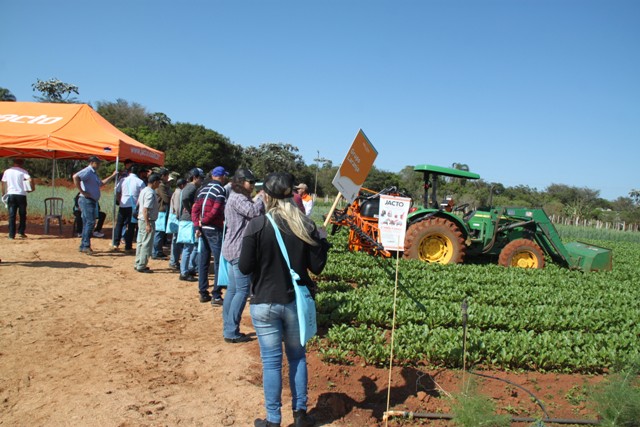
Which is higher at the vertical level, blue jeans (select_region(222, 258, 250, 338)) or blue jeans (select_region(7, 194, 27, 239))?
blue jeans (select_region(7, 194, 27, 239))

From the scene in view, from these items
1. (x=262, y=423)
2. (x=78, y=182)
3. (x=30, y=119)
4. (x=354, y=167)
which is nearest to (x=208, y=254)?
(x=354, y=167)

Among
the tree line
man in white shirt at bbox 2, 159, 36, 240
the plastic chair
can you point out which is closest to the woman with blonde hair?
man in white shirt at bbox 2, 159, 36, 240

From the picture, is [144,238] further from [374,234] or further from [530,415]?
[530,415]

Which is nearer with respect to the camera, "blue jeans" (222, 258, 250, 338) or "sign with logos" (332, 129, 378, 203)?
"sign with logos" (332, 129, 378, 203)

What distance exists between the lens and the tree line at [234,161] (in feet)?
120

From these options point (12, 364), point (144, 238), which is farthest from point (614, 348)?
point (144, 238)

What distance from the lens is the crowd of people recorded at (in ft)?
10.0

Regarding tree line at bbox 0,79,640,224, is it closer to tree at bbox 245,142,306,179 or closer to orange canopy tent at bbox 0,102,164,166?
tree at bbox 245,142,306,179

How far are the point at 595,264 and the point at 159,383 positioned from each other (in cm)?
963

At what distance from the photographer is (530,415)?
12.1 feet

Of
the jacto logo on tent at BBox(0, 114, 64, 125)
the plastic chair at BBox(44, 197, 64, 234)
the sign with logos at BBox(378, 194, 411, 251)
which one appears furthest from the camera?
the plastic chair at BBox(44, 197, 64, 234)

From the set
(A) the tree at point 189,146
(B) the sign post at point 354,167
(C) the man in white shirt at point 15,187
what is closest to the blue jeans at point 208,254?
(B) the sign post at point 354,167

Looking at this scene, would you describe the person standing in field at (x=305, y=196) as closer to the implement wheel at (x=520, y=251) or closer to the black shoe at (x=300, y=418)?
the implement wheel at (x=520, y=251)

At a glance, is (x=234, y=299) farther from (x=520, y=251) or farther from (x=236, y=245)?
(x=520, y=251)
